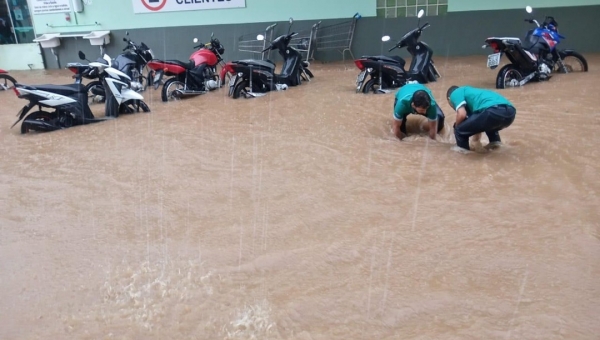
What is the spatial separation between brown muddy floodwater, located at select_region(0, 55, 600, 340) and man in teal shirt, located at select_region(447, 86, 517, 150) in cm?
22

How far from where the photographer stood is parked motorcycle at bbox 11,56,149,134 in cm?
681

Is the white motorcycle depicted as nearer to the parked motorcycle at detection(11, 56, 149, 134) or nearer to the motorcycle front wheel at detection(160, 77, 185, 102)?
the parked motorcycle at detection(11, 56, 149, 134)

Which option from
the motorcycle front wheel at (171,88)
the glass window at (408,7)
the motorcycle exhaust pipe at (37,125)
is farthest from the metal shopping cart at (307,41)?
the motorcycle exhaust pipe at (37,125)

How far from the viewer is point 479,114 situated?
5.00 metres

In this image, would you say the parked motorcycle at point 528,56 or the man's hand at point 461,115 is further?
the parked motorcycle at point 528,56

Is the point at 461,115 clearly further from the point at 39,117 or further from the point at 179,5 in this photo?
the point at 179,5

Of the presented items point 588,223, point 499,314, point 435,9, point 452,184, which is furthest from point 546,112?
point 435,9

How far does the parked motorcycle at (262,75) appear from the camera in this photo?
8539 millimetres

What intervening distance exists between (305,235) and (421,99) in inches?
86.7

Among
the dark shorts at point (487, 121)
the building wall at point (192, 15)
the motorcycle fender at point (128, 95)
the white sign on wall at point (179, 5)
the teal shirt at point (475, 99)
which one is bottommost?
the motorcycle fender at point (128, 95)

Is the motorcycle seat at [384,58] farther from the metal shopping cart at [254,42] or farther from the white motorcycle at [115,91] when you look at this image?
the metal shopping cart at [254,42]

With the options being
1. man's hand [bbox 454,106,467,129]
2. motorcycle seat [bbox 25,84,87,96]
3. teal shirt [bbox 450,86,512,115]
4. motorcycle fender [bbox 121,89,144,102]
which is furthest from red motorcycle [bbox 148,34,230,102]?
man's hand [bbox 454,106,467,129]

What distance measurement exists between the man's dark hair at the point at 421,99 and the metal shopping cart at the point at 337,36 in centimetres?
789

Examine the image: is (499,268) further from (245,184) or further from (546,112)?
(546,112)
